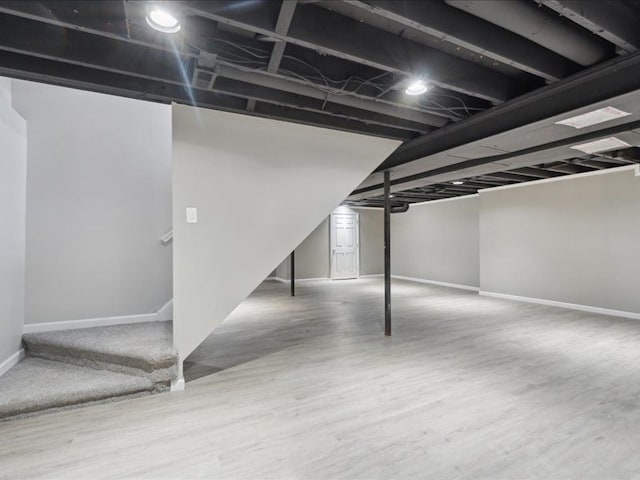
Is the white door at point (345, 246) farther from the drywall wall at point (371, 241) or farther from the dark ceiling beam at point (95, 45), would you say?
the dark ceiling beam at point (95, 45)

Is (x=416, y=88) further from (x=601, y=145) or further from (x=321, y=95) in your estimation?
(x=601, y=145)

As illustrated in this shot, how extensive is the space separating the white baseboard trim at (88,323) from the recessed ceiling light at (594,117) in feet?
14.9

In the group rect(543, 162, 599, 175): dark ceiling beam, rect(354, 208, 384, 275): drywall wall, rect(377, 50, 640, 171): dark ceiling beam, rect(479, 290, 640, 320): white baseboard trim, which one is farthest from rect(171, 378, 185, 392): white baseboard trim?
rect(354, 208, 384, 275): drywall wall

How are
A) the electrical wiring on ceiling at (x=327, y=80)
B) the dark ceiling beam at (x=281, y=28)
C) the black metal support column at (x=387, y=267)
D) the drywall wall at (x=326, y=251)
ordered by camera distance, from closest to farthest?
the dark ceiling beam at (x=281, y=28) < the electrical wiring on ceiling at (x=327, y=80) < the black metal support column at (x=387, y=267) < the drywall wall at (x=326, y=251)

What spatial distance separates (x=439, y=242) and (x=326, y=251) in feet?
10.8

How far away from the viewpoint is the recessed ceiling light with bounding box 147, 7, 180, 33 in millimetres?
1590

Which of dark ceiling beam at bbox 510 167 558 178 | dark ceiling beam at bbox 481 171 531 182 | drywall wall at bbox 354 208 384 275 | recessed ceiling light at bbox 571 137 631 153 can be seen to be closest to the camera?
recessed ceiling light at bbox 571 137 631 153

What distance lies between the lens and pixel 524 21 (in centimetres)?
162

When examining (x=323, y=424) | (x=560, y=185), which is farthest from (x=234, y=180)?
(x=560, y=185)

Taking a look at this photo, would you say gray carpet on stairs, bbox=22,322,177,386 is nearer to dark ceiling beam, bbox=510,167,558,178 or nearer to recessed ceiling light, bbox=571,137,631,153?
recessed ceiling light, bbox=571,137,631,153

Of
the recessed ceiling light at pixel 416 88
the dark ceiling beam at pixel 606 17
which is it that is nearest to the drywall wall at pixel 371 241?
the recessed ceiling light at pixel 416 88

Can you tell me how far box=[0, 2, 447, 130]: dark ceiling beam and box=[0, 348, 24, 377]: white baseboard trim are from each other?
2407 millimetres

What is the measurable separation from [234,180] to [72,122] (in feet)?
6.85

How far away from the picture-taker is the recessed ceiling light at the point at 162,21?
1590 millimetres
